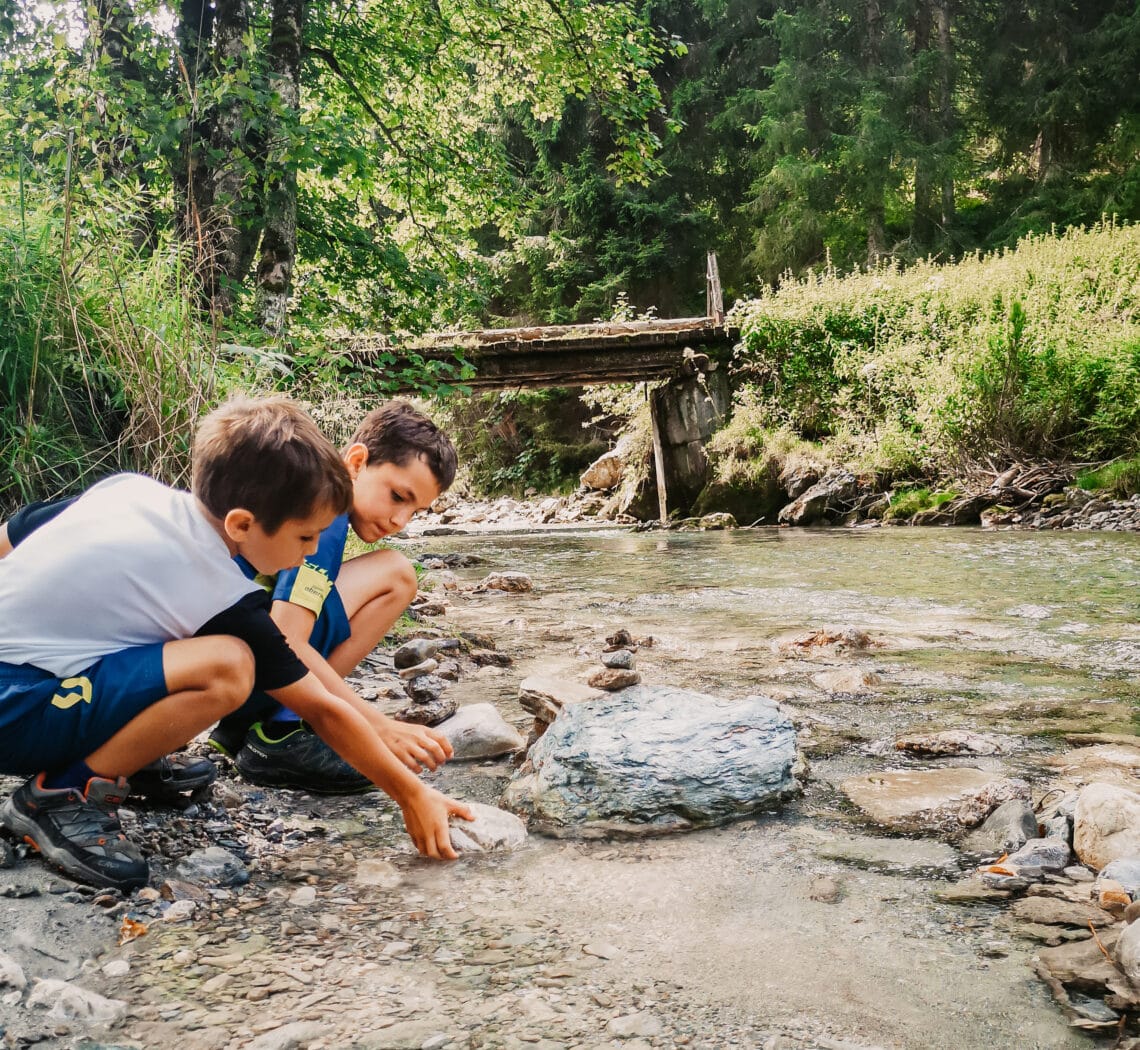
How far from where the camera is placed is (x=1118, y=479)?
998cm

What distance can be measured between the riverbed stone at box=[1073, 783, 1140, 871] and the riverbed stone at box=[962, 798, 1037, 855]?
90 millimetres

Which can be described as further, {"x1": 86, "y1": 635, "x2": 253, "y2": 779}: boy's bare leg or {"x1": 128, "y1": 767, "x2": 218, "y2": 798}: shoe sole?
{"x1": 128, "y1": 767, "x2": 218, "y2": 798}: shoe sole

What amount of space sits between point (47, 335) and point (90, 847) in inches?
80.3

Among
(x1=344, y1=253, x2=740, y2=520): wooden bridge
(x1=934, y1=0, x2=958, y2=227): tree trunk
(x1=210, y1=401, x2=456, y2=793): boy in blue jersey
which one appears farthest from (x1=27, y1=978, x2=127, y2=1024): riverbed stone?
(x1=934, y1=0, x2=958, y2=227): tree trunk

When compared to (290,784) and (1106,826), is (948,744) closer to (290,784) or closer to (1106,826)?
(1106,826)

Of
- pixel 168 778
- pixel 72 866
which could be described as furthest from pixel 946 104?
pixel 72 866

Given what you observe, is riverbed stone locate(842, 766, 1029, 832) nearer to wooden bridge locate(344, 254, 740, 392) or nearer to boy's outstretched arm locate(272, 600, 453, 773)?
boy's outstretched arm locate(272, 600, 453, 773)

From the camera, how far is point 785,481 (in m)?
14.1

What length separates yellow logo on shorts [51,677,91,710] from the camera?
1.66m

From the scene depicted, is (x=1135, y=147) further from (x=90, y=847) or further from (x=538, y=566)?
(x=90, y=847)

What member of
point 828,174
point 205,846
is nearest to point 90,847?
point 205,846

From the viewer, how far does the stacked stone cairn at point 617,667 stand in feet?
9.81

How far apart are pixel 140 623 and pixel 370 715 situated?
69 cm

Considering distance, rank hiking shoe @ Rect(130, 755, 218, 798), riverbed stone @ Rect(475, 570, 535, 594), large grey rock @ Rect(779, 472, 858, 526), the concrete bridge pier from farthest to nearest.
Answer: the concrete bridge pier < large grey rock @ Rect(779, 472, 858, 526) < riverbed stone @ Rect(475, 570, 535, 594) < hiking shoe @ Rect(130, 755, 218, 798)
